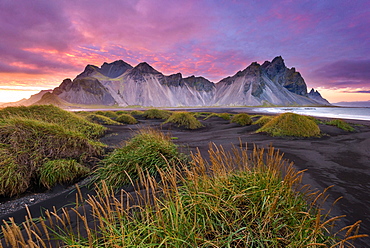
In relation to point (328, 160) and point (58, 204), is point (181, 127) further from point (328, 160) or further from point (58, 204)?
point (58, 204)

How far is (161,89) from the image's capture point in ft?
451

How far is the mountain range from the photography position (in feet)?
373

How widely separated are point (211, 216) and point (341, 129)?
42.1 feet

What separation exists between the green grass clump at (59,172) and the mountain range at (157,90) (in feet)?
374

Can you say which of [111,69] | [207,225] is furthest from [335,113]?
[111,69]

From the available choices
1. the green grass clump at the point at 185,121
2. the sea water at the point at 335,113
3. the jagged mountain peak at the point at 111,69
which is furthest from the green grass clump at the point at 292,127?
the jagged mountain peak at the point at 111,69

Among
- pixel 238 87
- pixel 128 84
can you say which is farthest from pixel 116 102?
pixel 238 87

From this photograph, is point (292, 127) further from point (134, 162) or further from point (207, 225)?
point (207, 225)

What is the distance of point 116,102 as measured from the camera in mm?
117812

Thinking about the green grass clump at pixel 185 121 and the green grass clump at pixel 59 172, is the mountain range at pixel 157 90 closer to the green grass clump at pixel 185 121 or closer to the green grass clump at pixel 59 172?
the green grass clump at pixel 185 121

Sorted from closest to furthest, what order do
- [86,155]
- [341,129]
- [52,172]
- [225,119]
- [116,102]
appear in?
[52,172] < [86,155] < [341,129] < [225,119] < [116,102]

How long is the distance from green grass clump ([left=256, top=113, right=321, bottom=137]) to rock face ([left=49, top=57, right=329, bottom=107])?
11722 cm

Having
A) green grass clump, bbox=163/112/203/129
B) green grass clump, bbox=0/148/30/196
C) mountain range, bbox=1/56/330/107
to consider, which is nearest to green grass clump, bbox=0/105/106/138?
green grass clump, bbox=0/148/30/196

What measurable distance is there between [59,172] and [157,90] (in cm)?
13389
